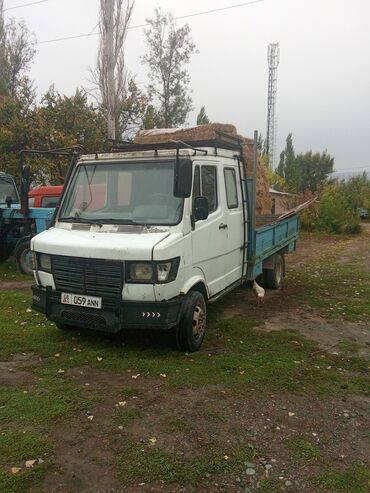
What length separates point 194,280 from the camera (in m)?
5.02

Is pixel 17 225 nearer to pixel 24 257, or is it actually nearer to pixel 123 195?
pixel 24 257

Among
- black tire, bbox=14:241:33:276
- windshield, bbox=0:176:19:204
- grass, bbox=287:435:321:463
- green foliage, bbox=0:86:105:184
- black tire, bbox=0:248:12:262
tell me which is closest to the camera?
grass, bbox=287:435:321:463

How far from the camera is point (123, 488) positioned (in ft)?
9.21

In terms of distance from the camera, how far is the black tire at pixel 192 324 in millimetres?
4844

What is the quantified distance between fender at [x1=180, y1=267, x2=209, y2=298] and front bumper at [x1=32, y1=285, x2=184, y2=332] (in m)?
0.10

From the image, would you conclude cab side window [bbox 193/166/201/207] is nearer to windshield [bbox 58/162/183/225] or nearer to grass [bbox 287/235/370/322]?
windshield [bbox 58/162/183/225]

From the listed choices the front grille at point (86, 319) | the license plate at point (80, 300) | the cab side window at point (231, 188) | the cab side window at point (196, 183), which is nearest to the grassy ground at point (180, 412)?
the front grille at point (86, 319)

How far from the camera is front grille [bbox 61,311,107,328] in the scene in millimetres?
4668

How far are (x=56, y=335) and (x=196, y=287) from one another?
196cm

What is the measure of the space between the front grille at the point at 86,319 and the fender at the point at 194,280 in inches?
35.8

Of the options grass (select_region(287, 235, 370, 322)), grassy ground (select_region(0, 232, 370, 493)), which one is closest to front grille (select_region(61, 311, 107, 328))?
grassy ground (select_region(0, 232, 370, 493))

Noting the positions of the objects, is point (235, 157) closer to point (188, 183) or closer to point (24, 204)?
point (188, 183)

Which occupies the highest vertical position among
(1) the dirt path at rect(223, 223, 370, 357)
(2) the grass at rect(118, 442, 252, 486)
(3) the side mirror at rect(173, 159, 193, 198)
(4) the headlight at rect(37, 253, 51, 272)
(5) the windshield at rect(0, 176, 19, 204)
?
(3) the side mirror at rect(173, 159, 193, 198)

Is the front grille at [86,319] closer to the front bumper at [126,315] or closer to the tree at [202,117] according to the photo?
the front bumper at [126,315]
